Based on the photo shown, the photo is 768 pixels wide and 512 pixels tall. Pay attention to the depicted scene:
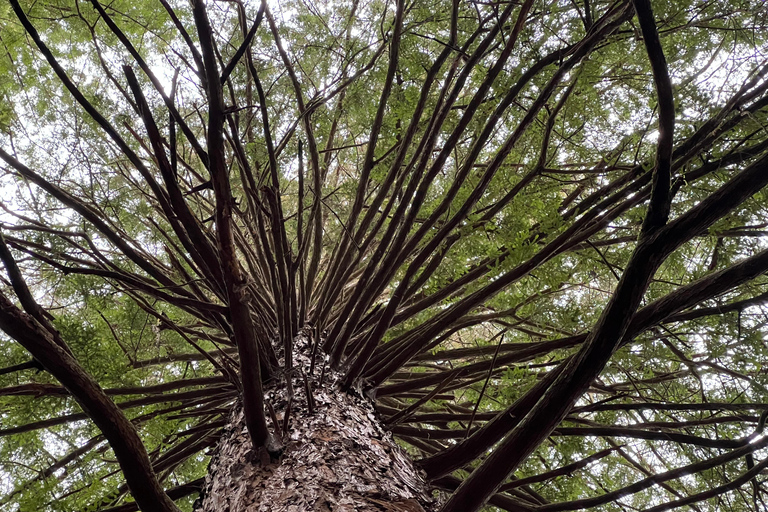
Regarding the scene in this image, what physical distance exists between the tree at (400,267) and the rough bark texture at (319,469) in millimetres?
10

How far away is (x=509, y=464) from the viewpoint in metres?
1.12

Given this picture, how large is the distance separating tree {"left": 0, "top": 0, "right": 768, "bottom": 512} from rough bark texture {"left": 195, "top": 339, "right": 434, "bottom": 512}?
0.4 inches

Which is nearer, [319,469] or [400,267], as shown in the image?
[319,469]

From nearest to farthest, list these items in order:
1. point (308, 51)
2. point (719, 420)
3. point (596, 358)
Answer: point (596, 358)
point (719, 420)
point (308, 51)

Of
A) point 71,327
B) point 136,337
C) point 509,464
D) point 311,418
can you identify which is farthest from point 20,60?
point 509,464

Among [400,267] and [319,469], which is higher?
[400,267]

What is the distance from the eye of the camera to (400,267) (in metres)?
2.54

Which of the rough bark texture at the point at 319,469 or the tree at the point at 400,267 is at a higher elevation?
the tree at the point at 400,267

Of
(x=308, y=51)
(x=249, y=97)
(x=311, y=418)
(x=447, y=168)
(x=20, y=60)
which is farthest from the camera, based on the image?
(x=447, y=168)

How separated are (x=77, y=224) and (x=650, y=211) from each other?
3324mm

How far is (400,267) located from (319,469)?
1306mm

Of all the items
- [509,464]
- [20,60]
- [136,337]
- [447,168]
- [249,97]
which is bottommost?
[509,464]

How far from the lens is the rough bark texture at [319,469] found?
126 centimetres

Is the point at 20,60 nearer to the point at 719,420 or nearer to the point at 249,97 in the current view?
the point at 249,97
